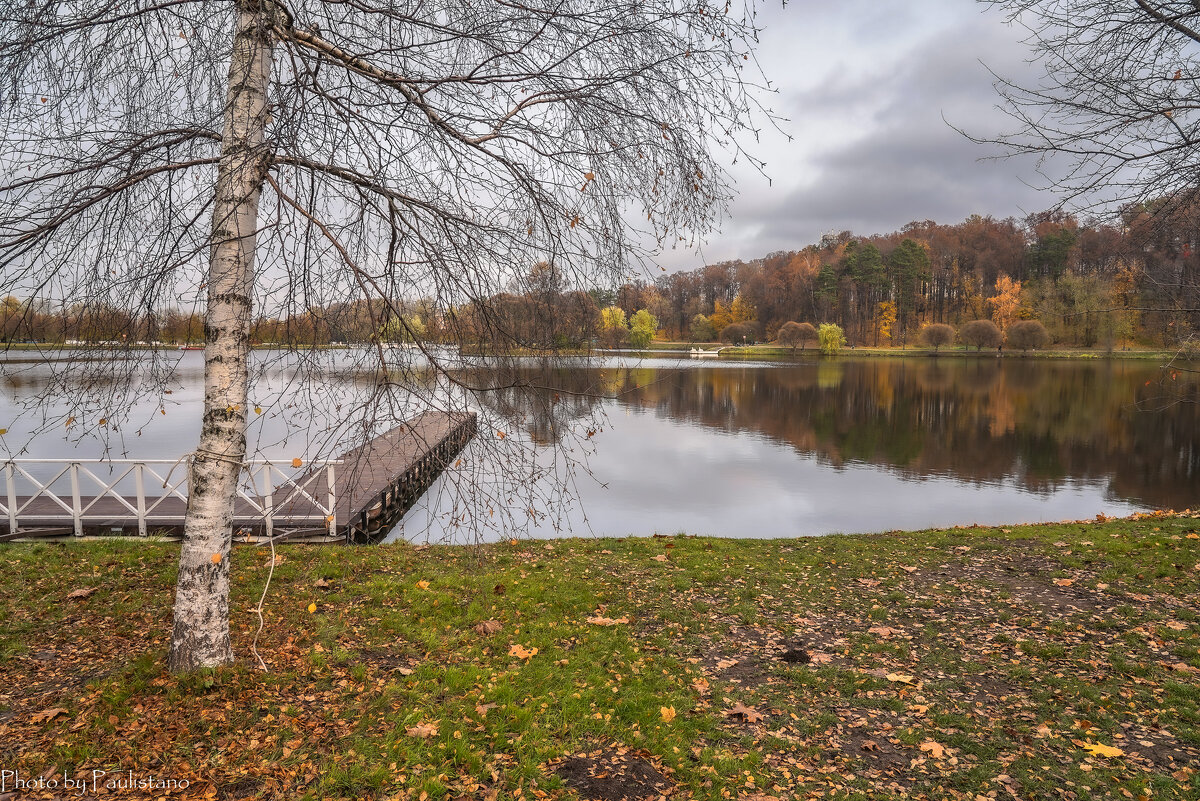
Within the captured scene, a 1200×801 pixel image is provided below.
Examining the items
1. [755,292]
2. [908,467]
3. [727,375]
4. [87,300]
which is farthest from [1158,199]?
[755,292]

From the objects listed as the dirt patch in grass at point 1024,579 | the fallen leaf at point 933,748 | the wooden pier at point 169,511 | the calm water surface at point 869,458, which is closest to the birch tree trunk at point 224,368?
the calm water surface at point 869,458

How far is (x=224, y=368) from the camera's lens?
149 inches

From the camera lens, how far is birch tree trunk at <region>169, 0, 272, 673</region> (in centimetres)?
367

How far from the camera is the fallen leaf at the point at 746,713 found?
176 inches

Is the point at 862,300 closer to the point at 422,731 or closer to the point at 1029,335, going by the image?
the point at 1029,335

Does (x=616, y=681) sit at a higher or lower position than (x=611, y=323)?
lower

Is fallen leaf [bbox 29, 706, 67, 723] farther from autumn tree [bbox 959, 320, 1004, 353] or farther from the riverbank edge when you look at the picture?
autumn tree [bbox 959, 320, 1004, 353]

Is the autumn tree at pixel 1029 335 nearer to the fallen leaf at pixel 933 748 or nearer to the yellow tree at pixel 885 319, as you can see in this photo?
the yellow tree at pixel 885 319

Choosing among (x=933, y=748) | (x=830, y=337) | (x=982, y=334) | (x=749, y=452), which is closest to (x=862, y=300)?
(x=830, y=337)

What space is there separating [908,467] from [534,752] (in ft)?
63.9

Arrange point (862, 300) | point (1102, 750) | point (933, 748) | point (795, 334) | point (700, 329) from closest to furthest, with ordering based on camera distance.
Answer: point (1102, 750) < point (933, 748) < point (795, 334) < point (700, 329) < point (862, 300)

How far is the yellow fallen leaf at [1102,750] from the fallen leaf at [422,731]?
13.7 ft

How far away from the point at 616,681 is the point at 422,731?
1611 mm

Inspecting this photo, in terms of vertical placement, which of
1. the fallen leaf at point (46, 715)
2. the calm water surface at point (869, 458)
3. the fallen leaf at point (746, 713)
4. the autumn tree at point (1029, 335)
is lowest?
the calm water surface at point (869, 458)
